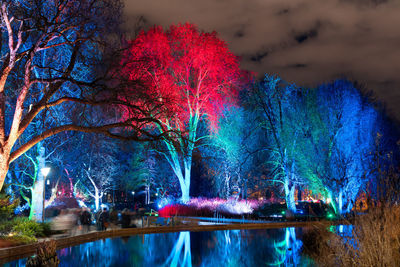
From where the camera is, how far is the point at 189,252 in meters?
13.1

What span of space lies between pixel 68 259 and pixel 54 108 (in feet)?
32.8

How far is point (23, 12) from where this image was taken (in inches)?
522

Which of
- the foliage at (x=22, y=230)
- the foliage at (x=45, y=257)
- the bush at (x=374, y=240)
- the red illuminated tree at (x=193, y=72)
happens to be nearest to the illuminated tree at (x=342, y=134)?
the red illuminated tree at (x=193, y=72)

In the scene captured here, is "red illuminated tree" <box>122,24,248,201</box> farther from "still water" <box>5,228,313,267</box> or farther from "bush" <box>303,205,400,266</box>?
"bush" <box>303,205,400,266</box>

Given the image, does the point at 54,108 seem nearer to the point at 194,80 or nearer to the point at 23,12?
the point at 23,12

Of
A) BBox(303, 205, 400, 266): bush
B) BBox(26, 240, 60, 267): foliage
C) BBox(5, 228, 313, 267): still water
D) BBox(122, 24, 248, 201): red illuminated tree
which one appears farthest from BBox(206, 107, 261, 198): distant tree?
BBox(303, 205, 400, 266): bush

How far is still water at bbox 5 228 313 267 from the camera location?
11.1 m

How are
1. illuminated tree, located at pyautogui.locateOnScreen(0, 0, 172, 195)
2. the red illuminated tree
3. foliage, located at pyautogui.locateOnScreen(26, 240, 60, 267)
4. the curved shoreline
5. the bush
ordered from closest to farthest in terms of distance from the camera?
the bush → foliage, located at pyautogui.locateOnScreen(26, 240, 60, 267) → the curved shoreline → illuminated tree, located at pyautogui.locateOnScreen(0, 0, 172, 195) → the red illuminated tree

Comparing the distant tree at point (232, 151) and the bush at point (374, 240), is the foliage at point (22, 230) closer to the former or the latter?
the bush at point (374, 240)

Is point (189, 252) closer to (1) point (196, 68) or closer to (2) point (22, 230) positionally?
(2) point (22, 230)

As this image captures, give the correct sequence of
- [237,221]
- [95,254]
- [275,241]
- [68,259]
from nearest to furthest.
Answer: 1. [68,259]
2. [95,254]
3. [275,241]
4. [237,221]

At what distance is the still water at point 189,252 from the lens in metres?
11.1

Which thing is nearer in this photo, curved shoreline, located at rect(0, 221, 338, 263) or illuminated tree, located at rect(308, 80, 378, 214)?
curved shoreline, located at rect(0, 221, 338, 263)

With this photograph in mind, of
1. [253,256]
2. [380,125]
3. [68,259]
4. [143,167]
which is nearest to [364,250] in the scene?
[253,256]
